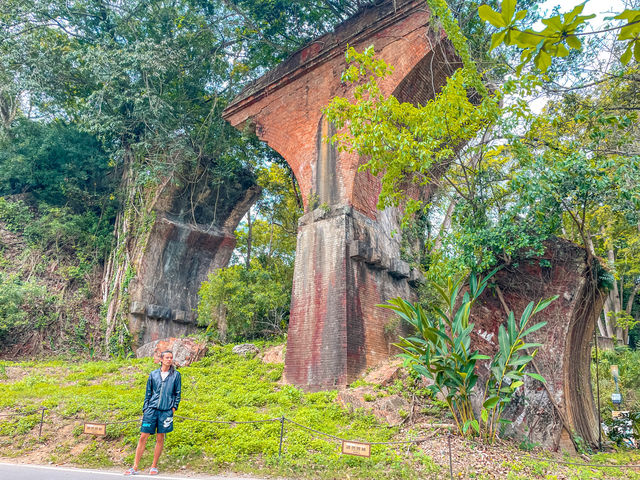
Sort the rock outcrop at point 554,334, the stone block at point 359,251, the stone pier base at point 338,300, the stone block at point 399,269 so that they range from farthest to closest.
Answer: the stone block at point 399,269 < the stone block at point 359,251 < the stone pier base at point 338,300 < the rock outcrop at point 554,334

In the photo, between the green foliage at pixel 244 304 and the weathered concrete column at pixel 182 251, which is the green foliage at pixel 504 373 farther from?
the weathered concrete column at pixel 182 251

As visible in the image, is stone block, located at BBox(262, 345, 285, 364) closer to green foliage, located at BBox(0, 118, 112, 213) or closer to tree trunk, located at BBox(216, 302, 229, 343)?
tree trunk, located at BBox(216, 302, 229, 343)

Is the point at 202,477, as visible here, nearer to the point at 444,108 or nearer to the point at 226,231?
the point at 444,108

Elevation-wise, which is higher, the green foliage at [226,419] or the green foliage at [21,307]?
the green foliage at [21,307]

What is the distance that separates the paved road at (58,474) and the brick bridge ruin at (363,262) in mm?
3695

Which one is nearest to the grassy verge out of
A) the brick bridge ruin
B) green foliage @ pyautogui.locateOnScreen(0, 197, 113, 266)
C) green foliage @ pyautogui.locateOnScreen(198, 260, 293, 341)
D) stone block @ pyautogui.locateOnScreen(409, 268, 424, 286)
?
the brick bridge ruin

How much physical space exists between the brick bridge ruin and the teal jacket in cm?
359

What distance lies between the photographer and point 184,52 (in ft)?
43.4

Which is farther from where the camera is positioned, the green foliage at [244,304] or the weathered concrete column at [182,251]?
the weathered concrete column at [182,251]

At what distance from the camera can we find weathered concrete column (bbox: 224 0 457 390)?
8.28m

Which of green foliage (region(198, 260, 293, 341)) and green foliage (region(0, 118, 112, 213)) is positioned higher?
green foliage (region(0, 118, 112, 213))

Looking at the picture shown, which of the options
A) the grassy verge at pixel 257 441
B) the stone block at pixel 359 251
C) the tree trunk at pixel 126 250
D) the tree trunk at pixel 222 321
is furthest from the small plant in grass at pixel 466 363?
the tree trunk at pixel 126 250

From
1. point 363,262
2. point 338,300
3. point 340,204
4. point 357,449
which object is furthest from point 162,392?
point 340,204

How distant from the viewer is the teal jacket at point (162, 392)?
4613 millimetres
